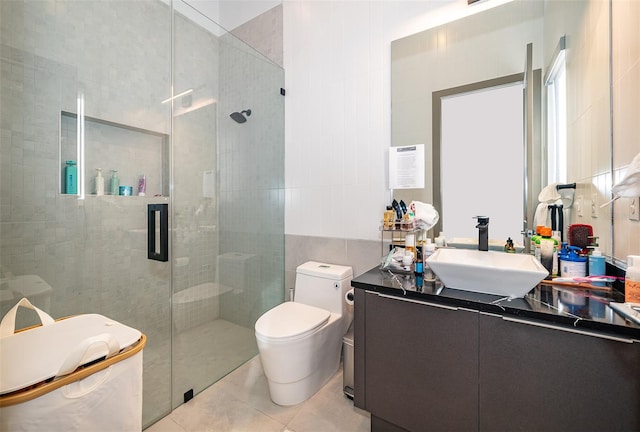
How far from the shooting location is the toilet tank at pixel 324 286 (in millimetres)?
1846

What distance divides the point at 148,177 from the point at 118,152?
190mm

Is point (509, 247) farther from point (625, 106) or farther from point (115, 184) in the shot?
point (115, 184)

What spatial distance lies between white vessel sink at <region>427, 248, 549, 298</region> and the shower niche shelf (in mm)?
1569

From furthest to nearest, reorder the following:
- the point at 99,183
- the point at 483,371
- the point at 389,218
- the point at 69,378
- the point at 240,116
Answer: the point at 240,116 < the point at 389,218 < the point at 99,183 < the point at 483,371 < the point at 69,378

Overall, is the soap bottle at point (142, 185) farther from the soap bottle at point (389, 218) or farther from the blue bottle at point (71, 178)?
the soap bottle at point (389, 218)

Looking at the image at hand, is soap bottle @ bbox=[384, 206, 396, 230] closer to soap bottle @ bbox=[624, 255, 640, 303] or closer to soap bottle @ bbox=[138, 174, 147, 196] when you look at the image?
soap bottle @ bbox=[624, 255, 640, 303]

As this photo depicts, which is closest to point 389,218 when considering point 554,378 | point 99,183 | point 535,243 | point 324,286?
point 324,286

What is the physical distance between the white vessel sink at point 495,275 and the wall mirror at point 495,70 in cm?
32

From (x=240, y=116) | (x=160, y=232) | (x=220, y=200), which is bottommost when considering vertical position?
(x=160, y=232)

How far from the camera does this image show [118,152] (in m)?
1.53

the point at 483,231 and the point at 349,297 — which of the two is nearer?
the point at 483,231

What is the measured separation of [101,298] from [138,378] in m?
0.62

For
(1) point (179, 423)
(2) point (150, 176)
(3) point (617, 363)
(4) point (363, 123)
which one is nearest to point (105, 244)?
(2) point (150, 176)

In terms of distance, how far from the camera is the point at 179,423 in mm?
1492
